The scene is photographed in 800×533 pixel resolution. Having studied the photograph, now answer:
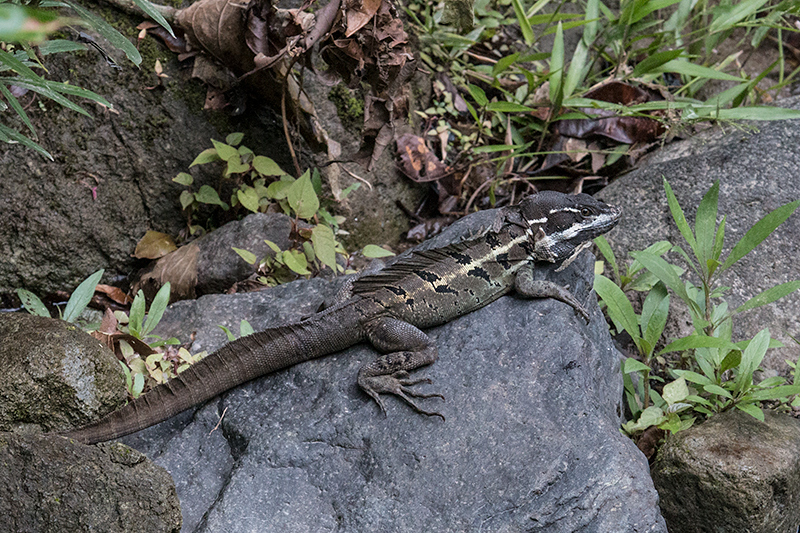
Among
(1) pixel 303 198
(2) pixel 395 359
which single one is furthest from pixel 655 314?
(1) pixel 303 198

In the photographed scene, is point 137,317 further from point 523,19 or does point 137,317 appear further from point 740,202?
point 740,202

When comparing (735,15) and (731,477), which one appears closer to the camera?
(731,477)

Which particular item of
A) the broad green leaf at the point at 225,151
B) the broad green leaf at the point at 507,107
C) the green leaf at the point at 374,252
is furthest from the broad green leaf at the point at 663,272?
the broad green leaf at the point at 225,151

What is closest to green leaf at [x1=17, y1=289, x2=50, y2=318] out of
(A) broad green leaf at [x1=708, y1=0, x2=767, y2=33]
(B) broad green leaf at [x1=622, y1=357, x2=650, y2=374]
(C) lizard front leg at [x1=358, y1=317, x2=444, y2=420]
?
(C) lizard front leg at [x1=358, y1=317, x2=444, y2=420]

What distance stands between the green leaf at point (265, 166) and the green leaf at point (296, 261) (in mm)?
660

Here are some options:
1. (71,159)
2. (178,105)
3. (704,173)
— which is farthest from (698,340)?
(71,159)

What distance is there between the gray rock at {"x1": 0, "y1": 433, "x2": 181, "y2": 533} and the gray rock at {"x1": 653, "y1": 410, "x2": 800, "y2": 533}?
9.00ft

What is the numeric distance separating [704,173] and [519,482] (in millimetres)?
3535

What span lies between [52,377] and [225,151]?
2264 mm

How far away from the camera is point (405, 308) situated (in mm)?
3887

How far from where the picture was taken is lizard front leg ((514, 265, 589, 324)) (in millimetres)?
3914

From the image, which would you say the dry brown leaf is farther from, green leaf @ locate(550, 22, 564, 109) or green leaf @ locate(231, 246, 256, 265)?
green leaf @ locate(550, 22, 564, 109)

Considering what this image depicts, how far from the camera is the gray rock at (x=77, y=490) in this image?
262 centimetres

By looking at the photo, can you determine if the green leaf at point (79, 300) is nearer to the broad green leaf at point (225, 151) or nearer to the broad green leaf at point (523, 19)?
the broad green leaf at point (225, 151)
